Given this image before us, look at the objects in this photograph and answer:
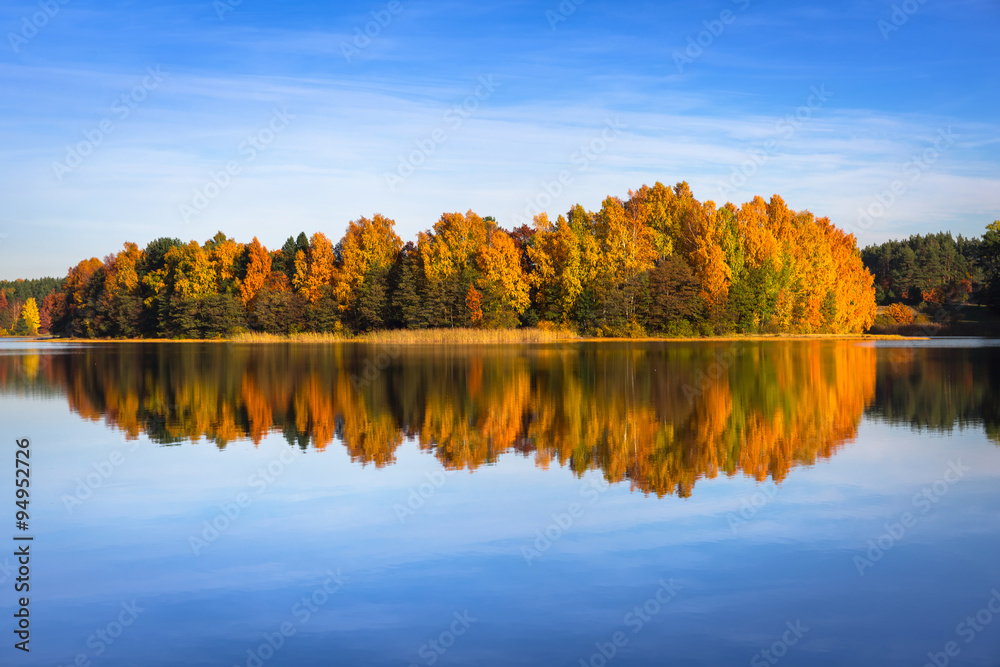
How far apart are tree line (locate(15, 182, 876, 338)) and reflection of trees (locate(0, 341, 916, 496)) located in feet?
110

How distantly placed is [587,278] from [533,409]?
51989 mm

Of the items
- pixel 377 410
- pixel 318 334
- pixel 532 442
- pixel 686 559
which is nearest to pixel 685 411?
pixel 532 442

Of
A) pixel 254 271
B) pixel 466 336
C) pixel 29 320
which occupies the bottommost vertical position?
pixel 466 336

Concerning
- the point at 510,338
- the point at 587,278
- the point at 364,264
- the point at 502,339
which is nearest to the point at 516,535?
the point at 510,338

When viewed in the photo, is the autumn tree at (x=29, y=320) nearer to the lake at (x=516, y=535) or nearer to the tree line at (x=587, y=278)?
the tree line at (x=587, y=278)

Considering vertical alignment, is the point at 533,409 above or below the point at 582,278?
below

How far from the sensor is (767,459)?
1361 cm

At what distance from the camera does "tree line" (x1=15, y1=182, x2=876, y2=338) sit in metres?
70.2

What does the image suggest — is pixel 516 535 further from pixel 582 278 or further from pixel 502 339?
pixel 582 278

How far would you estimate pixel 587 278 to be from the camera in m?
71.4

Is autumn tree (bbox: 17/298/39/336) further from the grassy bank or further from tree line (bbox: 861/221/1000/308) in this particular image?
tree line (bbox: 861/221/1000/308)

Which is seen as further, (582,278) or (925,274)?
(925,274)

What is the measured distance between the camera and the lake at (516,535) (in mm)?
6590

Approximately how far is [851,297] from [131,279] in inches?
3274
